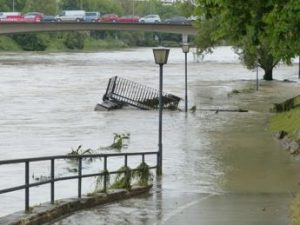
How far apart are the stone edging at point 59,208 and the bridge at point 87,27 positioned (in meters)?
81.0

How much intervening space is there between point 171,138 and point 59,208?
20.3 meters

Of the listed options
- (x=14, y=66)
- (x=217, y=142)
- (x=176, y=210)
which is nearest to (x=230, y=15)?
(x=176, y=210)

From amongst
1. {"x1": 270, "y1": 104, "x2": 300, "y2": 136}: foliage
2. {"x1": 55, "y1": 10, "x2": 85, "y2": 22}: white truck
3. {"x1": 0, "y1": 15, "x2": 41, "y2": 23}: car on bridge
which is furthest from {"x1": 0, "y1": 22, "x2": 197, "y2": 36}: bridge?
{"x1": 270, "y1": 104, "x2": 300, "y2": 136}: foliage

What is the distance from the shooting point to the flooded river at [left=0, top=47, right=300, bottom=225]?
43.4 ft

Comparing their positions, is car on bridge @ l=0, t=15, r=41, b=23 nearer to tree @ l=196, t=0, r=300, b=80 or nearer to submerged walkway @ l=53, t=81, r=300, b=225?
submerged walkway @ l=53, t=81, r=300, b=225

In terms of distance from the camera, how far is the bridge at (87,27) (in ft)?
311

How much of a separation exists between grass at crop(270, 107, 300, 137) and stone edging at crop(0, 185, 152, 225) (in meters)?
15.4

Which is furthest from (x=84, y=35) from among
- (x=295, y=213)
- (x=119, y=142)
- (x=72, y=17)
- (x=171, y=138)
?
(x=295, y=213)

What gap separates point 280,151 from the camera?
82.0 feet

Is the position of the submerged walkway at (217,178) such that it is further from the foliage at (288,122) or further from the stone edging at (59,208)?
the foliage at (288,122)

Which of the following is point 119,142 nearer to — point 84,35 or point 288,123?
point 288,123

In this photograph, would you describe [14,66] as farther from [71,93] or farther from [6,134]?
[6,134]

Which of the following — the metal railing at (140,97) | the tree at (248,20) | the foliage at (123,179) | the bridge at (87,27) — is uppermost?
the bridge at (87,27)

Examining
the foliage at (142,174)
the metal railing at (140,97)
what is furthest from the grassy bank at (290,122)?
the foliage at (142,174)
